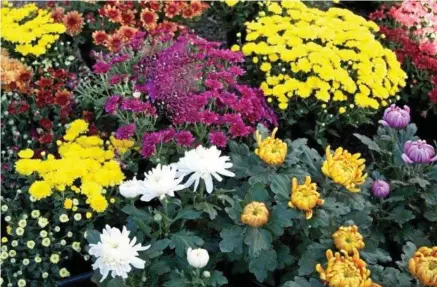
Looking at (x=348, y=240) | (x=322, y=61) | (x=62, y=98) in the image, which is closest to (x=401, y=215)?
(x=348, y=240)

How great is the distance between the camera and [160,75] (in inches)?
115

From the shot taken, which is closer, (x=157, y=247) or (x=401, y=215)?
(x=157, y=247)

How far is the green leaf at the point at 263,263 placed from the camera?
2207 mm

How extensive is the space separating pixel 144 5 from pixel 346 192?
1972 mm

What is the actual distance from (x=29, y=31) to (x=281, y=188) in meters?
1.96

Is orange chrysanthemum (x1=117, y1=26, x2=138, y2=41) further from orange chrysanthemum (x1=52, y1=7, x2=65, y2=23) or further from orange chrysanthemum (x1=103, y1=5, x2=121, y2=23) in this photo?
orange chrysanthemum (x1=52, y1=7, x2=65, y2=23)

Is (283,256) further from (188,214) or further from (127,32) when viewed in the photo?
(127,32)

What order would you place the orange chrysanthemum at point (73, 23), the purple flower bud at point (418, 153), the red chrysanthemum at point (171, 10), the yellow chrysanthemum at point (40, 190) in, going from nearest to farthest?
the purple flower bud at point (418, 153), the yellow chrysanthemum at point (40, 190), the orange chrysanthemum at point (73, 23), the red chrysanthemum at point (171, 10)

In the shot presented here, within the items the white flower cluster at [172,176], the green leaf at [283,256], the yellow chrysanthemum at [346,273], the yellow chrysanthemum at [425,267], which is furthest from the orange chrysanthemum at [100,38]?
the yellow chrysanthemum at [425,267]

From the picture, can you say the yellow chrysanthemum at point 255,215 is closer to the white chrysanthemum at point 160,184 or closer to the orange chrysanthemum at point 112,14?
the white chrysanthemum at point 160,184

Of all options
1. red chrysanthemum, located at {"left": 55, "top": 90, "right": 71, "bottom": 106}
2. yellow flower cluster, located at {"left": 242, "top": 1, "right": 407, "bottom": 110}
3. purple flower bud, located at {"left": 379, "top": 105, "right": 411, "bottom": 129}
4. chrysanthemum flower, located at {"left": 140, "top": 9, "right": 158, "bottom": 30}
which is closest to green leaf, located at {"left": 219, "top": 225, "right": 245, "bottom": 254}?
purple flower bud, located at {"left": 379, "top": 105, "right": 411, "bottom": 129}

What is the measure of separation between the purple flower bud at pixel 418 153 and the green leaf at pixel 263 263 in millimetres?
597

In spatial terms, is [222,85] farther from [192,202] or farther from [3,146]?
[3,146]

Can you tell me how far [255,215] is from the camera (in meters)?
2.14
